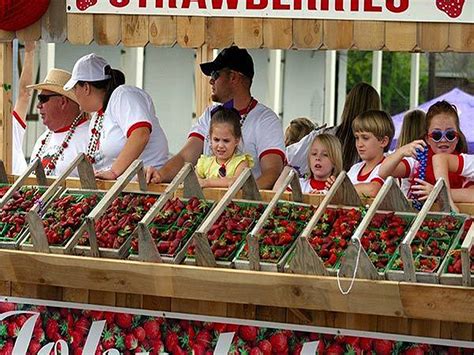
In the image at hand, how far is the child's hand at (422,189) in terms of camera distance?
5.59 meters

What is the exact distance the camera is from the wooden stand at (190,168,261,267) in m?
5.20

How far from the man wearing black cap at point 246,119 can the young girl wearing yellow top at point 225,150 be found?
9.3 inches

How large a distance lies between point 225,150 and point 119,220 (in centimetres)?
83

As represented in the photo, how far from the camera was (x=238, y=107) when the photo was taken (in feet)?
22.0

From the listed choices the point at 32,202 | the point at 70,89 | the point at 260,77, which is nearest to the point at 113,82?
the point at 70,89

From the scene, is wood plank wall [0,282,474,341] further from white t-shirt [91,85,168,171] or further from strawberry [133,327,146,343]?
white t-shirt [91,85,168,171]

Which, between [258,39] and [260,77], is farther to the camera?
[260,77]

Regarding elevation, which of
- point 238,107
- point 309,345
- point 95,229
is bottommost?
point 309,345

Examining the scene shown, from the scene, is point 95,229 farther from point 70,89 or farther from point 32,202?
point 70,89

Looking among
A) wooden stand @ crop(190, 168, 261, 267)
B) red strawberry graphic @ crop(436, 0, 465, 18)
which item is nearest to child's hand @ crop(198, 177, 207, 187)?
wooden stand @ crop(190, 168, 261, 267)

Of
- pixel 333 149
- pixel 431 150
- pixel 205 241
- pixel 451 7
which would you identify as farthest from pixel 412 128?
pixel 205 241

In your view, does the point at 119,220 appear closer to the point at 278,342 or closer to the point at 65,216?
the point at 65,216

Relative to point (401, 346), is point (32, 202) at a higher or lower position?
higher

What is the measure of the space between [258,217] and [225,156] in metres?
0.76
